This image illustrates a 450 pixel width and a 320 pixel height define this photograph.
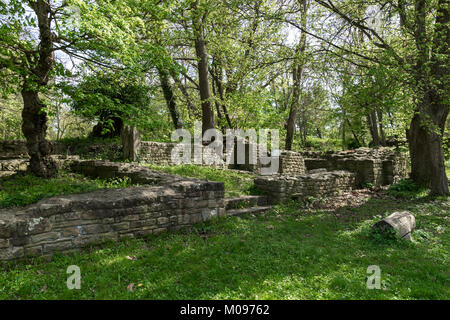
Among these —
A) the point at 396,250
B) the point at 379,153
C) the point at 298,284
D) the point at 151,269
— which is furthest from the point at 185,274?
the point at 379,153

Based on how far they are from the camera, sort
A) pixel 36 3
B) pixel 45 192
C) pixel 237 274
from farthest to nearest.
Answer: pixel 36 3
pixel 45 192
pixel 237 274

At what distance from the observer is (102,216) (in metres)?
4.05

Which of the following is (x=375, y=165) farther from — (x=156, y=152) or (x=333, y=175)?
(x=156, y=152)

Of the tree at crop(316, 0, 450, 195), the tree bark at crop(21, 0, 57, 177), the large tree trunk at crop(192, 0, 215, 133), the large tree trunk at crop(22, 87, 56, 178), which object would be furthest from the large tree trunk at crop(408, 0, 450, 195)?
the large tree trunk at crop(22, 87, 56, 178)

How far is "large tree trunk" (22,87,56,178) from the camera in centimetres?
604

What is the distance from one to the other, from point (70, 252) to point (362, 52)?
1108 centimetres

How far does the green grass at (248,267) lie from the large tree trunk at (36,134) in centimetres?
387

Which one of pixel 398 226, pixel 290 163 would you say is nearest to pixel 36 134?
pixel 398 226

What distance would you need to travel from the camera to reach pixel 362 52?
966 centimetres

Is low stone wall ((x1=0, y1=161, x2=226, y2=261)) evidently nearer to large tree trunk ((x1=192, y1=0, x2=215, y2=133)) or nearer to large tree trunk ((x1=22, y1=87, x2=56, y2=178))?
large tree trunk ((x1=22, y1=87, x2=56, y2=178))

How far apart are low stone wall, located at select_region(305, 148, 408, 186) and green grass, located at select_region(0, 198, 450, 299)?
221 inches

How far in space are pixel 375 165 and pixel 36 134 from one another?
12211mm

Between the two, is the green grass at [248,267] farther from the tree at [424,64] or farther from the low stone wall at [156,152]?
the low stone wall at [156,152]

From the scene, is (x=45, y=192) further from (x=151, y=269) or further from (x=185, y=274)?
(x=185, y=274)
